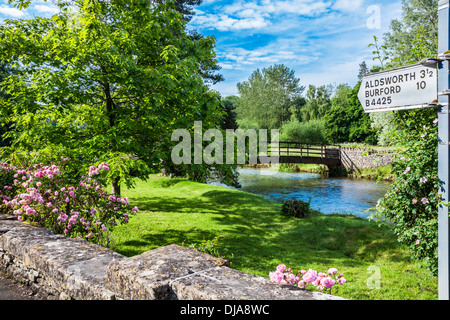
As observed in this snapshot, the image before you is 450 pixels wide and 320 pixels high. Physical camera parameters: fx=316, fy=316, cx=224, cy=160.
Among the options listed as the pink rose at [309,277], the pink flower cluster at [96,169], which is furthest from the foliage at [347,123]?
the pink rose at [309,277]

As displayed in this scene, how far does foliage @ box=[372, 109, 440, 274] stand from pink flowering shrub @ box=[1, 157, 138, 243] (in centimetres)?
498

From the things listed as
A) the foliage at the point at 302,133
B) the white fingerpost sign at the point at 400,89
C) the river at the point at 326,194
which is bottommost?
the river at the point at 326,194

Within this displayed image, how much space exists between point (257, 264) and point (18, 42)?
310 inches

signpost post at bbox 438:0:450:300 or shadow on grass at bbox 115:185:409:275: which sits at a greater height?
signpost post at bbox 438:0:450:300

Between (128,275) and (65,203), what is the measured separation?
382 centimetres

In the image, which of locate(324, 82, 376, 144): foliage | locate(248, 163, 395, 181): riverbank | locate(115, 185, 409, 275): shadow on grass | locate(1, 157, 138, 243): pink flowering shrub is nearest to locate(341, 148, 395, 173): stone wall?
locate(248, 163, 395, 181): riverbank

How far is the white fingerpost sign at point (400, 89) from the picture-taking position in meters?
2.76

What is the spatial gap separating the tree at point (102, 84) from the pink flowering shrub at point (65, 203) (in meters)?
0.52

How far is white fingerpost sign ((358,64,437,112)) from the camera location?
276 centimetres

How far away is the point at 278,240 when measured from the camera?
31.1ft

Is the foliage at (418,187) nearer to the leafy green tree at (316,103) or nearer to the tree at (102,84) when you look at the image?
the tree at (102,84)

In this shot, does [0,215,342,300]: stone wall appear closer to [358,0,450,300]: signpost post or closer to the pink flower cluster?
[358,0,450,300]: signpost post

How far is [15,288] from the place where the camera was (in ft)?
12.9

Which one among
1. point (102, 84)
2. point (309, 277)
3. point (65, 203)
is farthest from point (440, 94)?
point (102, 84)
